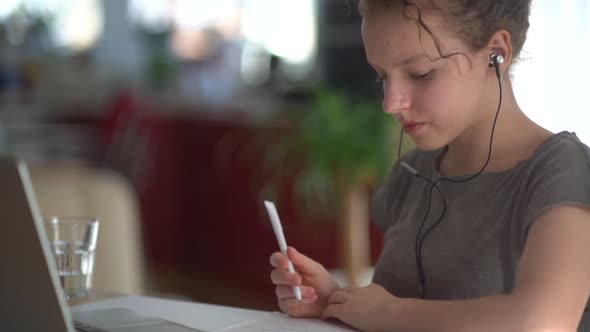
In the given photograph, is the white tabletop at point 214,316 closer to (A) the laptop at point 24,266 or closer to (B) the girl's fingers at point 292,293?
(B) the girl's fingers at point 292,293

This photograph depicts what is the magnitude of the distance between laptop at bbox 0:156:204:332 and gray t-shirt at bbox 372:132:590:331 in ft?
1.60

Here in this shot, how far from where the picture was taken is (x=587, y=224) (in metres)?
0.88

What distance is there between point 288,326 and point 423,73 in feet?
1.09

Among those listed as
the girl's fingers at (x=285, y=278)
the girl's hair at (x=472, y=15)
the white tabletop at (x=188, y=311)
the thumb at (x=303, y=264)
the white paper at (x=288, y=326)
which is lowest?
the white paper at (x=288, y=326)

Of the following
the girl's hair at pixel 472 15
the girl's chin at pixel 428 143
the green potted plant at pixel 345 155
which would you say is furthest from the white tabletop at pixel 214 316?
the green potted plant at pixel 345 155

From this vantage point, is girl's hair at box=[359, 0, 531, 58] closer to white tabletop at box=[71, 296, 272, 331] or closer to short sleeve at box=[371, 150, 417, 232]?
short sleeve at box=[371, 150, 417, 232]

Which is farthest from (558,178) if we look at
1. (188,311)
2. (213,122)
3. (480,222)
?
(213,122)

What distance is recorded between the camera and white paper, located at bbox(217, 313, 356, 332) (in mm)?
939

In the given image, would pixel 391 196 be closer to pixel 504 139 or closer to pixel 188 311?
pixel 504 139

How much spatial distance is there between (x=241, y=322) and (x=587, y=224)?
1.31ft

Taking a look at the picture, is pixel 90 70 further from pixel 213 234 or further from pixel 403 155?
pixel 403 155

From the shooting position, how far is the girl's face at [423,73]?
979 mm

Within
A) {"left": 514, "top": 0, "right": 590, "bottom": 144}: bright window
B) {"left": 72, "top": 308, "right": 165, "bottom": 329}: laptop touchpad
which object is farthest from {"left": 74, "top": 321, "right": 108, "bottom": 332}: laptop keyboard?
{"left": 514, "top": 0, "right": 590, "bottom": 144}: bright window

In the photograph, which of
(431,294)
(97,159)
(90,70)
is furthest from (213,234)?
(431,294)
